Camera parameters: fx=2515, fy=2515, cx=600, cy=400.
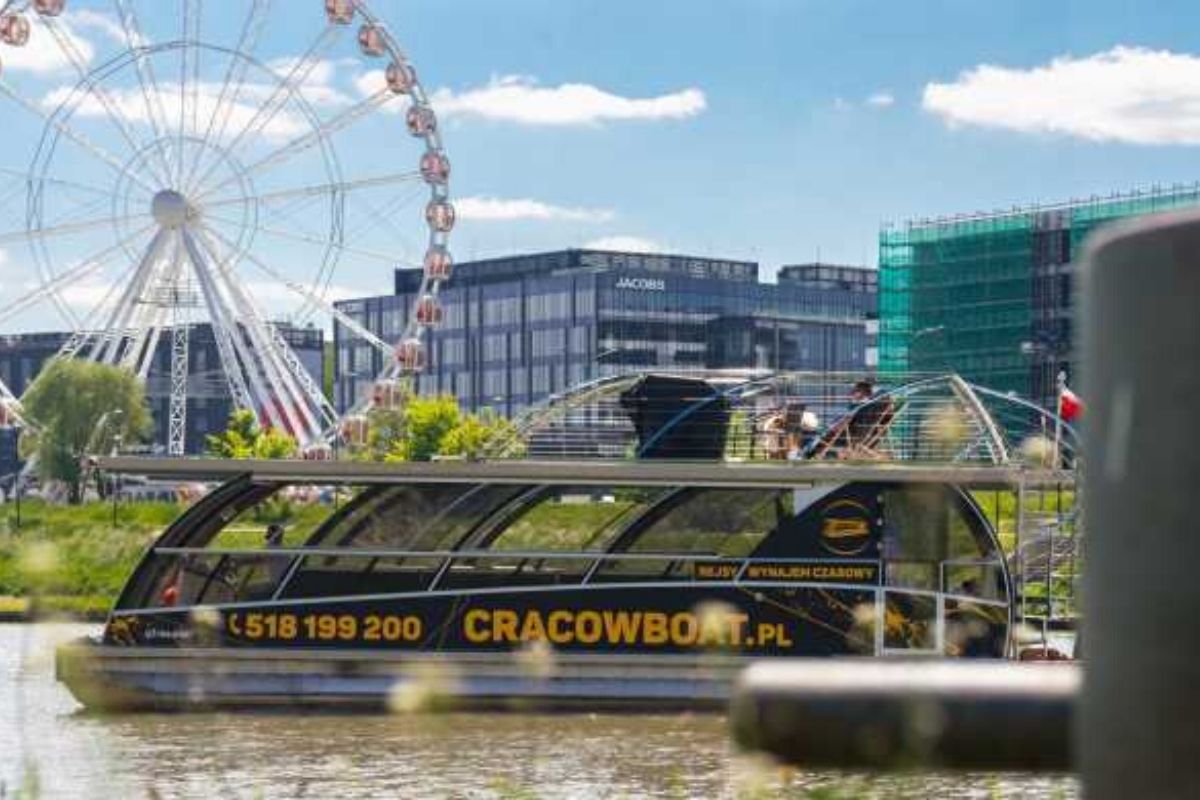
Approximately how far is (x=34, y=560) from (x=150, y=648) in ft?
78.8

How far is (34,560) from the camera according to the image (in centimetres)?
395

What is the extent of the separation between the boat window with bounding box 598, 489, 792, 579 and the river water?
1.61 metres

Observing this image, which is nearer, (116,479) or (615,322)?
(116,479)

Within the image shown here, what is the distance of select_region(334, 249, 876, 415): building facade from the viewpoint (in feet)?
466

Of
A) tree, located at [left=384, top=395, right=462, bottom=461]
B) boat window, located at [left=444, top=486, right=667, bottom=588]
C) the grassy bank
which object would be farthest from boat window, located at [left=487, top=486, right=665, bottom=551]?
tree, located at [left=384, top=395, right=462, bottom=461]

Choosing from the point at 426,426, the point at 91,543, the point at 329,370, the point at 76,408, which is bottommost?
the point at 91,543

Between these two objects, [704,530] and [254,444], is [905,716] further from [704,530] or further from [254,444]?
[254,444]

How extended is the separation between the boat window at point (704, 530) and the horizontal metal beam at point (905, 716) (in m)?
24.5

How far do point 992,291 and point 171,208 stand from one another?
58.5 m

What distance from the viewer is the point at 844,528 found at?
26875 mm

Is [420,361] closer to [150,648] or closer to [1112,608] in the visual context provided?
[150,648]

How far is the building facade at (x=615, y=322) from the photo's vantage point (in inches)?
5595

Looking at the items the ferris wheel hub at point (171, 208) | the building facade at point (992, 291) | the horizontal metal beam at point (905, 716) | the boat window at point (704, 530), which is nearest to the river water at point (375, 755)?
the boat window at point (704, 530)

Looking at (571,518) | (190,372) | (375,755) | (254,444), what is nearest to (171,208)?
(571,518)
